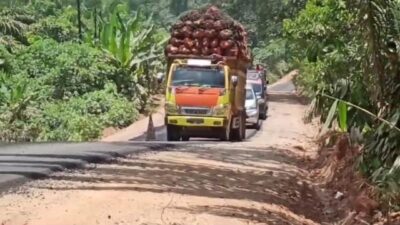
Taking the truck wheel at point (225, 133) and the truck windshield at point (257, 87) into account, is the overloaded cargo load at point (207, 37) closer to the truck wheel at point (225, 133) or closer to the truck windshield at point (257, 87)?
the truck wheel at point (225, 133)

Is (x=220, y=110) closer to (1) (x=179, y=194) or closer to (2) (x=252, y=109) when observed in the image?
(2) (x=252, y=109)

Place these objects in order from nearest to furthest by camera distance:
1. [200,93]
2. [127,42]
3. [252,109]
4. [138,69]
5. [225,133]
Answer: [200,93] < [225,133] < [252,109] < [127,42] < [138,69]

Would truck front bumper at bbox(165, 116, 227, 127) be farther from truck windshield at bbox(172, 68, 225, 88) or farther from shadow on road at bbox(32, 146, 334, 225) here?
shadow on road at bbox(32, 146, 334, 225)

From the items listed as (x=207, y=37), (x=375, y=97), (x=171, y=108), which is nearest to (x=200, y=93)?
(x=171, y=108)

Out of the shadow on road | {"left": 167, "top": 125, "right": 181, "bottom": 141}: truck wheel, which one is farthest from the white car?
the shadow on road

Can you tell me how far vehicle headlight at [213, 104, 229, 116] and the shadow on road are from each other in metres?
5.60

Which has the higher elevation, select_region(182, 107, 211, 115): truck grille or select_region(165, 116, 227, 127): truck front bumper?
select_region(182, 107, 211, 115): truck grille

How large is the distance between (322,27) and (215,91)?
3207 mm

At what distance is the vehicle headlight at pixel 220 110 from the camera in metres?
23.3

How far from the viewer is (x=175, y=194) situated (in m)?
11.1

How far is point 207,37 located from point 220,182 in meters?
12.3

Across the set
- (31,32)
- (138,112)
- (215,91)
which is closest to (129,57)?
(138,112)

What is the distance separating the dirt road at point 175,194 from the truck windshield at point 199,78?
4.60m

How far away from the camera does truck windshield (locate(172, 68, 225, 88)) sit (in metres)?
23.2
